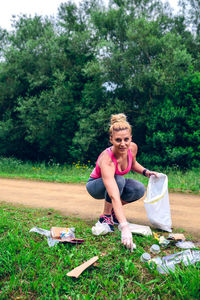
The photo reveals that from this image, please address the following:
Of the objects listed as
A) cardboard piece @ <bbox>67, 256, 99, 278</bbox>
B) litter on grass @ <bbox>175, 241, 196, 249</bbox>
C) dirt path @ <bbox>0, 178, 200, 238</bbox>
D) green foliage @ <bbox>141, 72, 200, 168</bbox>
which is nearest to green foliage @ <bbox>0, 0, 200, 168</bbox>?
green foliage @ <bbox>141, 72, 200, 168</bbox>

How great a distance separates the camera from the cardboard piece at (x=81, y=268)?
2613 millimetres

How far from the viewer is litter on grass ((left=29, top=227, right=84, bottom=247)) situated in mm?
3205

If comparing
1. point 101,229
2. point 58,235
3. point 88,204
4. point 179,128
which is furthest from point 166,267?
point 179,128

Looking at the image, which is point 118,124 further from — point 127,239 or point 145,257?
point 145,257

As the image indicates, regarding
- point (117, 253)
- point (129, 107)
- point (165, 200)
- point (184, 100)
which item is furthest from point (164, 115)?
point (117, 253)

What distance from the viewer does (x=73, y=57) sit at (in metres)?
17.2

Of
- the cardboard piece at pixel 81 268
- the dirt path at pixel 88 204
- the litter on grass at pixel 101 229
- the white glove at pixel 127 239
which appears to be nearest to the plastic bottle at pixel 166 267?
the white glove at pixel 127 239

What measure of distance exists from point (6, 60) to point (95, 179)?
16.6 meters

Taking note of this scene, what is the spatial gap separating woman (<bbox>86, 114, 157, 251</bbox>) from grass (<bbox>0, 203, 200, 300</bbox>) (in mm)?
290

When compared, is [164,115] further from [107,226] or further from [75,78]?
[107,226]

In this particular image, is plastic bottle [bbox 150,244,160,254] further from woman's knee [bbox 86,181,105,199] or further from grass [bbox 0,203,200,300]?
woman's knee [bbox 86,181,105,199]

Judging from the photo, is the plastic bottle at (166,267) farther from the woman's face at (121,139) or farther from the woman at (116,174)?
the woman's face at (121,139)

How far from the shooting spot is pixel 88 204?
212 inches

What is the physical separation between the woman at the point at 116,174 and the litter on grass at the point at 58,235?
522mm
